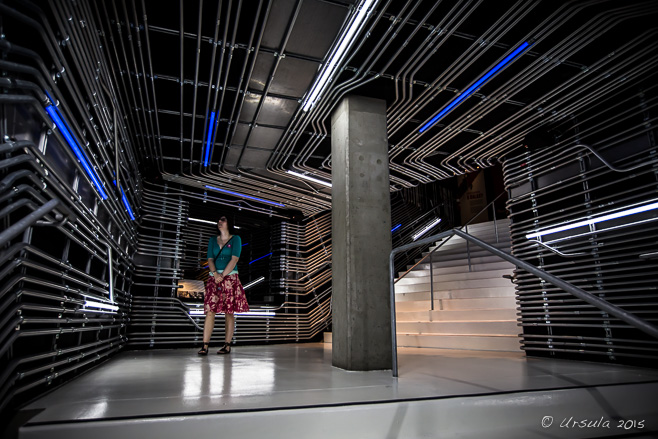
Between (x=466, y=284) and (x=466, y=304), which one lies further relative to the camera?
(x=466, y=284)

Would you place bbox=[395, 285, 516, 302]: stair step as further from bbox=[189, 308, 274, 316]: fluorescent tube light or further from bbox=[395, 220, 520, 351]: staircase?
bbox=[189, 308, 274, 316]: fluorescent tube light

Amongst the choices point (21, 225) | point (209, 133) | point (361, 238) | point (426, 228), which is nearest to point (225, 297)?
point (361, 238)

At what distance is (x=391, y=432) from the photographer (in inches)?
75.9

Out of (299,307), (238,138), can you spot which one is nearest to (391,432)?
(238,138)

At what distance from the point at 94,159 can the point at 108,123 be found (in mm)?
628

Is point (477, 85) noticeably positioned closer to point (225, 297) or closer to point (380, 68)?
point (380, 68)

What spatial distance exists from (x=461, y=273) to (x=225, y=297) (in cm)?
471

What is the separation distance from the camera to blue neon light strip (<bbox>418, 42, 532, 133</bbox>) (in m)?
3.61

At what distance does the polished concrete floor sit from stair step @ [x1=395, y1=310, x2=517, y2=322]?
2.07 meters

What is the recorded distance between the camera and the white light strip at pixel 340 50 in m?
3.15

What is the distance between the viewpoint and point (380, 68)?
3783 mm

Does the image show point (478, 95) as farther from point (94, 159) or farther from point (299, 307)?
point (299, 307)

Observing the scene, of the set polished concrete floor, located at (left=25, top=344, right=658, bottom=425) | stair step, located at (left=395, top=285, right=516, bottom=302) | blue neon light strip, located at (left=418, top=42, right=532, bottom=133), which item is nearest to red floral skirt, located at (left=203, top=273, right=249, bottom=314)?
polished concrete floor, located at (left=25, top=344, right=658, bottom=425)

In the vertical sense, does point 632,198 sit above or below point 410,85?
below
